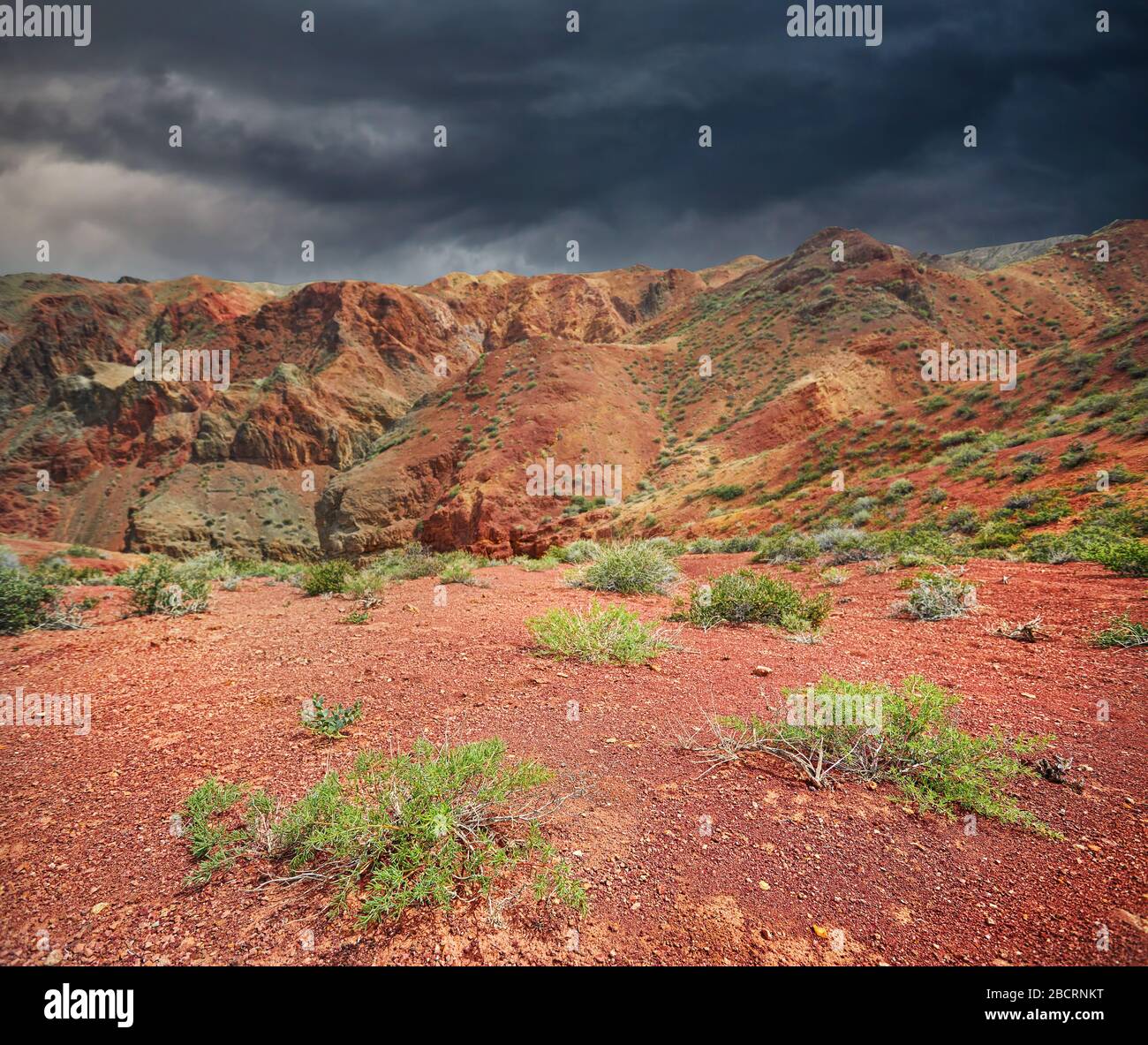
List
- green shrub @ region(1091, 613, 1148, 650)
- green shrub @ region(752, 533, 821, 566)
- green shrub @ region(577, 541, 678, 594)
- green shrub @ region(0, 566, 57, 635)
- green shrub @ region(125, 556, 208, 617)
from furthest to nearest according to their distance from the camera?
green shrub @ region(752, 533, 821, 566), green shrub @ region(577, 541, 678, 594), green shrub @ region(125, 556, 208, 617), green shrub @ region(0, 566, 57, 635), green shrub @ region(1091, 613, 1148, 650)

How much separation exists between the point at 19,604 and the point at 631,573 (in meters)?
8.04

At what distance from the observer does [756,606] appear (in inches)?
243

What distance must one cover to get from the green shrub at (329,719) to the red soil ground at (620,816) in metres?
0.09

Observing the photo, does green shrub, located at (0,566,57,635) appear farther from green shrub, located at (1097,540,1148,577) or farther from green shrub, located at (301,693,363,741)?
green shrub, located at (1097,540,1148,577)

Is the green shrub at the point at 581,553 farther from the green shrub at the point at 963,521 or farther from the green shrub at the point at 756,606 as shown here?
the green shrub at the point at 963,521

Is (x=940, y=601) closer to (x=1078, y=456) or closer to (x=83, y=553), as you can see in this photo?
(x=1078, y=456)

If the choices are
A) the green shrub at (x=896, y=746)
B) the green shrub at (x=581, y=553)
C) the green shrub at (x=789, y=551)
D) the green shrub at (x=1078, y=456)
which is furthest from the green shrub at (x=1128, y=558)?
the green shrub at (x=581, y=553)

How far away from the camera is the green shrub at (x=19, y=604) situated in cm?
594

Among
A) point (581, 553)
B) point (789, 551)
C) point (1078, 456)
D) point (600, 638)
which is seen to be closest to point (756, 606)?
point (600, 638)

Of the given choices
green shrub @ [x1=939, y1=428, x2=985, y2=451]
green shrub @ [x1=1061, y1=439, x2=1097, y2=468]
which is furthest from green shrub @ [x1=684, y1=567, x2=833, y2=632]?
green shrub @ [x1=939, y1=428, x2=985, y2=451]

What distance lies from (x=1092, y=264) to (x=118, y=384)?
293 ft

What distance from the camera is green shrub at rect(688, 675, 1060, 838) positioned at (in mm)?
2451

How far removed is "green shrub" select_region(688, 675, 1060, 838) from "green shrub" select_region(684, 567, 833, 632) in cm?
281
